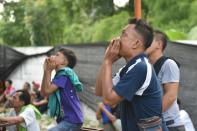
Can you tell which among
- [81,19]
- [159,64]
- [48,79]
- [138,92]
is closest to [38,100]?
[48,79]

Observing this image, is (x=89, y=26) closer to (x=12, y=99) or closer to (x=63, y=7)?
(x=63, y=7)

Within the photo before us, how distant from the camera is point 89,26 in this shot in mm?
24500

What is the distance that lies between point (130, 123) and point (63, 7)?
75.6ft

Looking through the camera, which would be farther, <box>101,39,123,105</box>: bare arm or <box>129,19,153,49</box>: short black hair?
<box>129,19,153,49</box>: short black hair

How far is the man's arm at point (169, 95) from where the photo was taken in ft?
15.0

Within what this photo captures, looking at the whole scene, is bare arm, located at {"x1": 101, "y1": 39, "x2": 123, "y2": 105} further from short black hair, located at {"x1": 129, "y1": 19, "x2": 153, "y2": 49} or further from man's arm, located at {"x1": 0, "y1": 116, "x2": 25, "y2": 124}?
man's arm, located at {"x1": 0, "y1": 116, "x2": 25, "y2": 124}

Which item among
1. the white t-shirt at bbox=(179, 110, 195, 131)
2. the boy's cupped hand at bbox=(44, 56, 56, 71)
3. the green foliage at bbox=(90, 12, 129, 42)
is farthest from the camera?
the green foliage at bbox=(90, 12, 129, 42)

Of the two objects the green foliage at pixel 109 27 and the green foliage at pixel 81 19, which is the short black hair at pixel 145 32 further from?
the green foliage at pixel 109 27

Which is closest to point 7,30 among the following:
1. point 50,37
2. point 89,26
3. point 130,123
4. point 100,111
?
point 50,37

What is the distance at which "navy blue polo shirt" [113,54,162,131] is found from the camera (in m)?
3.69

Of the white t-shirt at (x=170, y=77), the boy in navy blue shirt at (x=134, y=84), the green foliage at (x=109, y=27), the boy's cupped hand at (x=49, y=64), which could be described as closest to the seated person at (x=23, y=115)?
the boy's cupped hand at (x=49, y=64)

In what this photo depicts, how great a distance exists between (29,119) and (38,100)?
7980mm

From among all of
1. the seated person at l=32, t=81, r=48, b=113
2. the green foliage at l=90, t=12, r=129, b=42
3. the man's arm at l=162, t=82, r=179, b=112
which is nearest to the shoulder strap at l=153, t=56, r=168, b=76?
the man's arm at l=162, t=82, r=179, b=112

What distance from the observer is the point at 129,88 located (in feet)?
12.1
